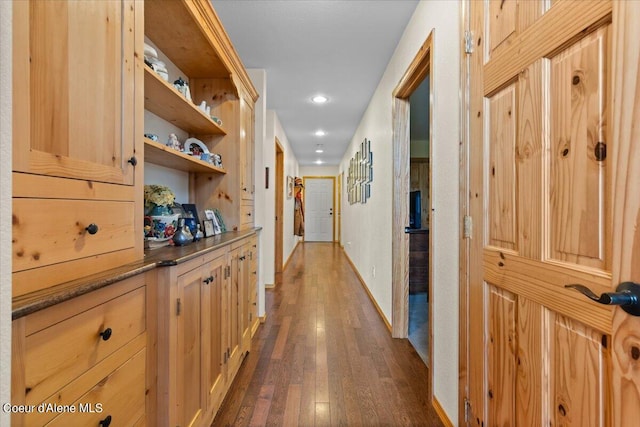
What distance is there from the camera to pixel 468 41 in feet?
4.16

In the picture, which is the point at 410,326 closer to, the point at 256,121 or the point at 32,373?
the point at 256,121

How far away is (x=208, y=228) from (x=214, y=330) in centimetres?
68

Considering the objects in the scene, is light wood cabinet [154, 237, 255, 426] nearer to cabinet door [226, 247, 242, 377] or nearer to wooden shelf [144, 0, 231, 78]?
cabinet door [226, 247, 242, 377]

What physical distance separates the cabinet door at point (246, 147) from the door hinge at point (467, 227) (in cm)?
163

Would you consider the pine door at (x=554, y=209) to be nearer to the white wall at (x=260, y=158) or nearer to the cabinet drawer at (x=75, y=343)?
the cabinet drawer at (x=75, y=343)

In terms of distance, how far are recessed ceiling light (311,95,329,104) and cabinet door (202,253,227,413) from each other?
2.63 m

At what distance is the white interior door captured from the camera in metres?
9.41

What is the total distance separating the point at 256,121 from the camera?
2.98m

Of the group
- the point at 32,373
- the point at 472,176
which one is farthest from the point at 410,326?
the point at 32,373

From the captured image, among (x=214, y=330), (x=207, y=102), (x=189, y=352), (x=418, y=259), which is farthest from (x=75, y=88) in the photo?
(x=418, y=259)

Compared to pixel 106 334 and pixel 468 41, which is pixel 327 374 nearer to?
pixel 106 334

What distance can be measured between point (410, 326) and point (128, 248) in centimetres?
258

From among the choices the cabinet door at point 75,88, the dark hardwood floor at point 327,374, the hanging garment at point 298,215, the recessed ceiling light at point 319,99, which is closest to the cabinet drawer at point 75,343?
the cabinet door at point 75,88

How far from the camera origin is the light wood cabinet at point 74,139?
628 millimetres
